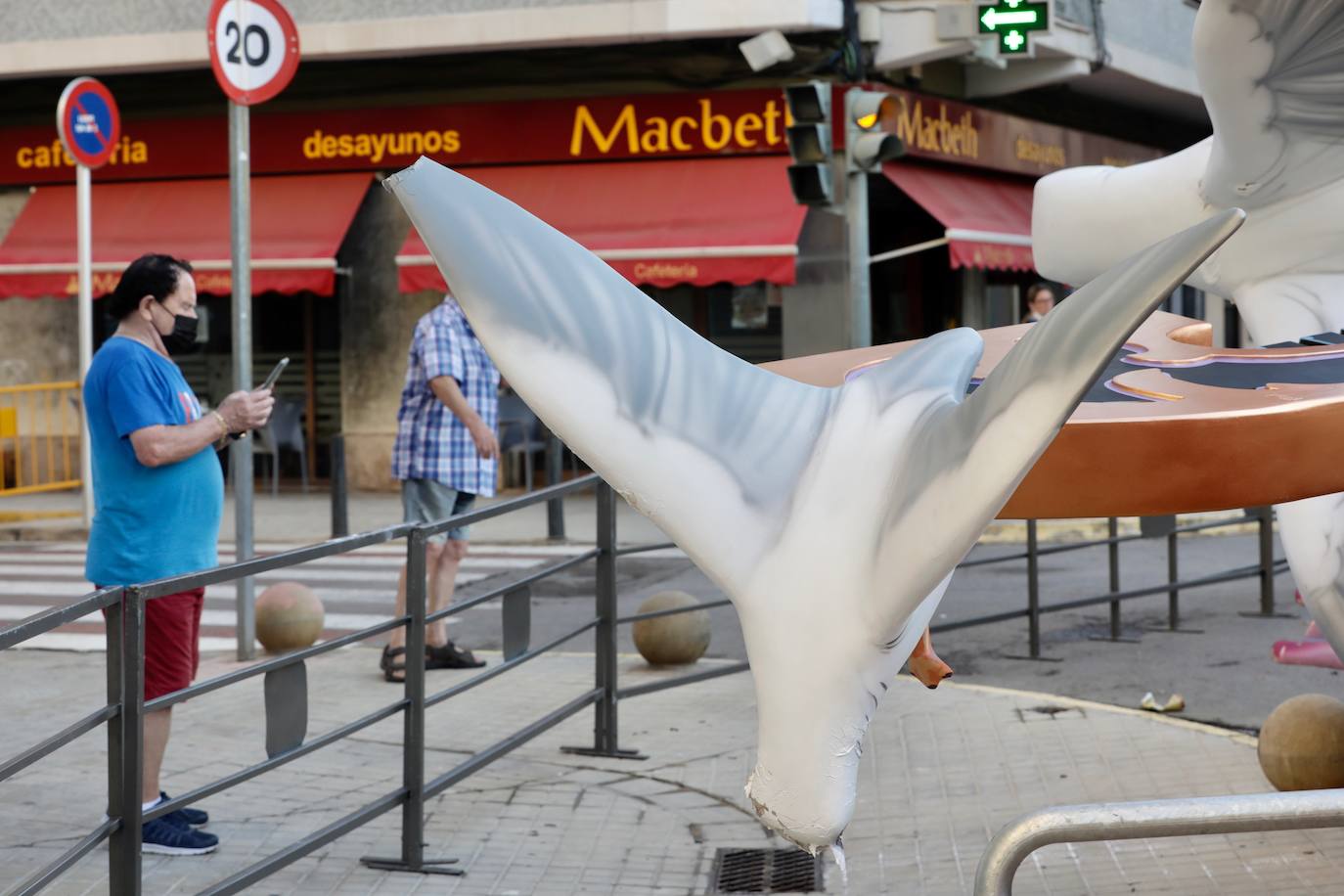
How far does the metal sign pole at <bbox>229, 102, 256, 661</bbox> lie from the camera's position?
7.80m

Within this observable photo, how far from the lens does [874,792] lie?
221 inches

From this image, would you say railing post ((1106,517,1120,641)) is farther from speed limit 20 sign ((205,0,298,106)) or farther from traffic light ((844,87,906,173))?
speed limit 20 sign ((205,0,298,106))

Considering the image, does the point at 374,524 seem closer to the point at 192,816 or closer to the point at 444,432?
the point at 444,432

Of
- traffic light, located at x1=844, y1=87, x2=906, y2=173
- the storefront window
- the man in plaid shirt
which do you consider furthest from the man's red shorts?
the storefront window

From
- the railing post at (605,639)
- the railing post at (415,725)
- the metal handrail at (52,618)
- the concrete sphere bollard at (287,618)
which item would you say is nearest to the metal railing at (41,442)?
the concrete sphere bollard at (287,618)

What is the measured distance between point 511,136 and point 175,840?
1271cm

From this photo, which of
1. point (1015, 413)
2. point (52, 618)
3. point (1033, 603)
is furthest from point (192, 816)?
point (1033, 603)

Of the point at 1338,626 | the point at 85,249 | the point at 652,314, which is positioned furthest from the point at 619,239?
Answer: the point at 652,314

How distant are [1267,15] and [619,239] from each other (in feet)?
43.6

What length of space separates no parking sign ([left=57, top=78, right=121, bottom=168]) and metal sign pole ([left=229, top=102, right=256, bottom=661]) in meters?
4.22

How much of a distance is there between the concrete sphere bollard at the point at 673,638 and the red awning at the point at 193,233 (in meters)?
9.66

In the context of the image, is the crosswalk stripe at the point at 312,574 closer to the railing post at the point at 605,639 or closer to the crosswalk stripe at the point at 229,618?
the crosswalk stripe at the point at 229,618

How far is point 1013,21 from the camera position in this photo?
11.3 meters

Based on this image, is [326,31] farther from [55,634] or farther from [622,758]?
[622,758]
